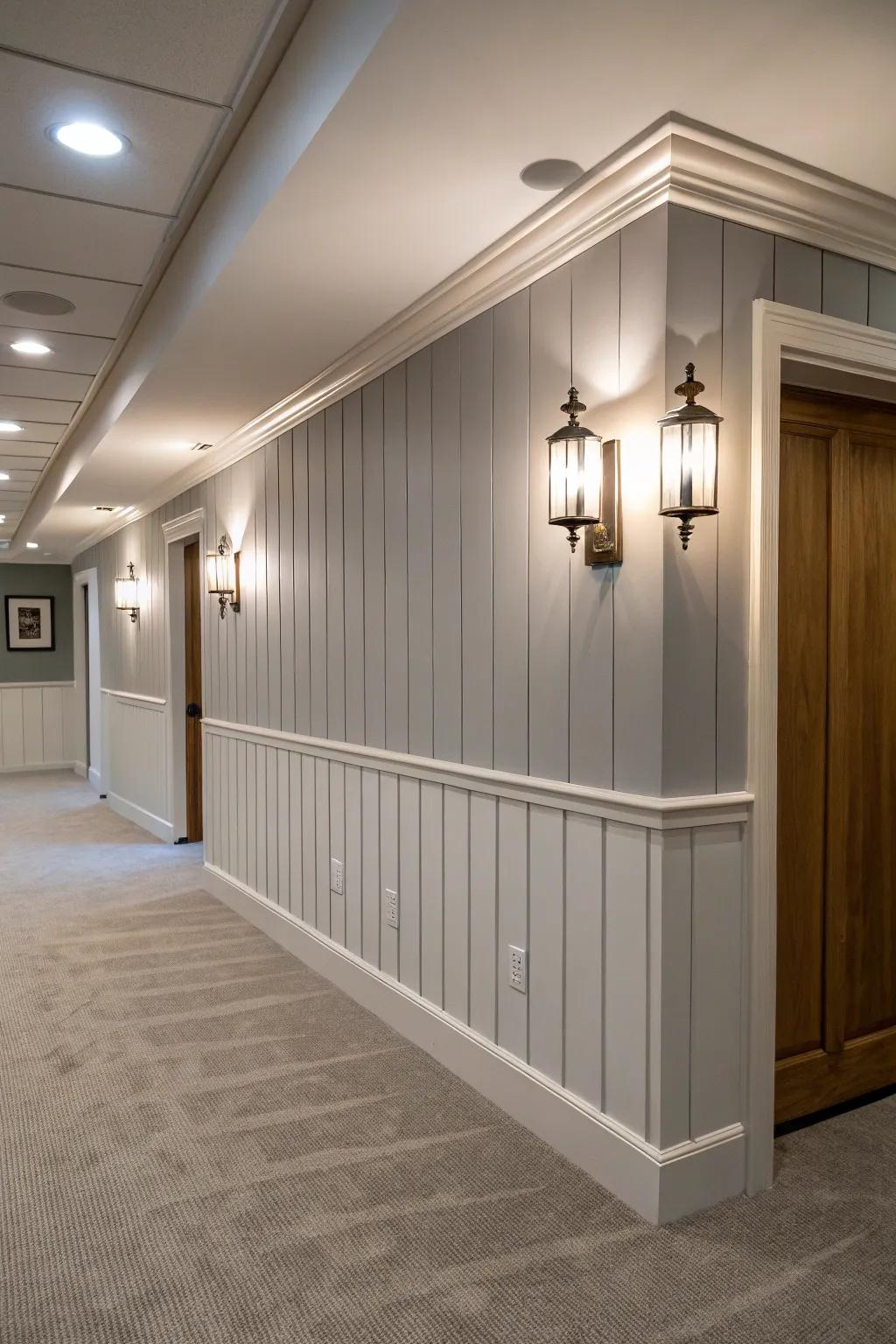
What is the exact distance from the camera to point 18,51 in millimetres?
1839

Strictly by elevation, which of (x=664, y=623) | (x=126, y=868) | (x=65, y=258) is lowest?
(x=126, y=868)

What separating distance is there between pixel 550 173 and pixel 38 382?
9.22 ft

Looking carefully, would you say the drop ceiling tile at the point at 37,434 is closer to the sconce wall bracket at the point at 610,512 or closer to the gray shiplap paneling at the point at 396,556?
the gray shiplap paneling at the point at 396,556

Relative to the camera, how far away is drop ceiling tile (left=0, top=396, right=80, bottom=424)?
14.1 ft

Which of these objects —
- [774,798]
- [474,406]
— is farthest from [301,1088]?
[474,406]

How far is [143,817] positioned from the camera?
23.2 feet

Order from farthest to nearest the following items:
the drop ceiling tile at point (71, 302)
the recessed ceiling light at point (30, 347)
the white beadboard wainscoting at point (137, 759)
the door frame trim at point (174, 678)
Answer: the white beadboard wainscoting at point (137, 759), the door frame trim at point (174, 678), the recessed ceiling light at point (30, 347), the drop ceiling tile at point (71, 302)

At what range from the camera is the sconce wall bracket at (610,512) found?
215 cm

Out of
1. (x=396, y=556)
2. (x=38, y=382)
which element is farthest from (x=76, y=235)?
(x=38, y=382)

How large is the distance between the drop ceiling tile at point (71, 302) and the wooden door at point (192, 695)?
2.75 meters

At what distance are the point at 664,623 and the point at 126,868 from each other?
181 inches

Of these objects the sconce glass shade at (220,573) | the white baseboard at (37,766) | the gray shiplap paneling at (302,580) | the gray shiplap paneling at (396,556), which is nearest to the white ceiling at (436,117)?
the gray shiplap paneling at (396,556)

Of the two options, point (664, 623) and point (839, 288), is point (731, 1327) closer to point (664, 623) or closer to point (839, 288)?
point (664, 623)

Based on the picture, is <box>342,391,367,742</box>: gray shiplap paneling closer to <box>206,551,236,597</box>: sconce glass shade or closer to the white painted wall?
the white painted wall
